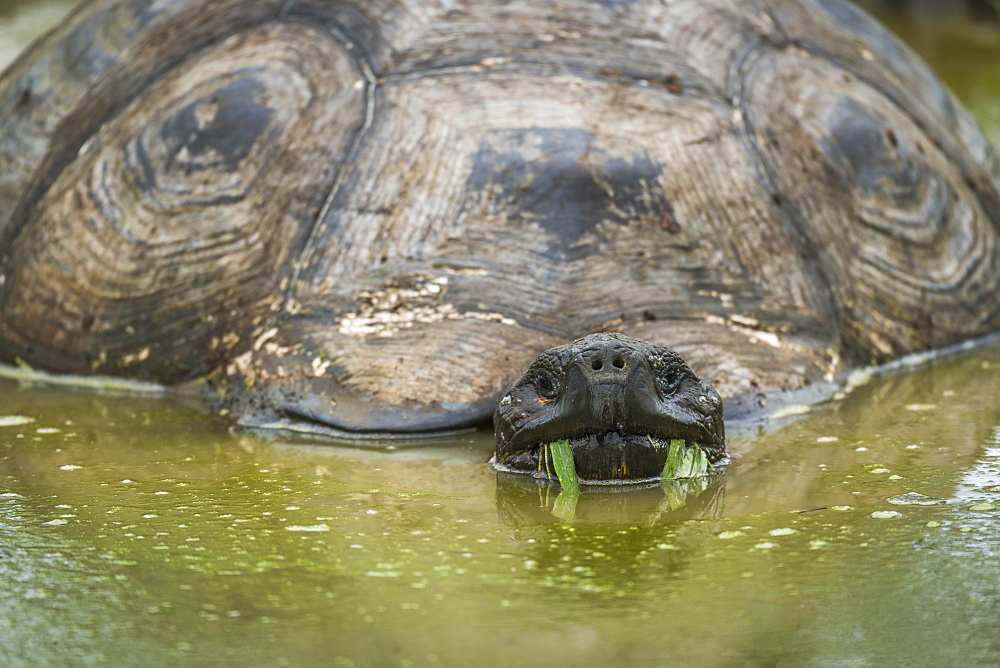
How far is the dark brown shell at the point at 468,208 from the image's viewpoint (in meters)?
3.41

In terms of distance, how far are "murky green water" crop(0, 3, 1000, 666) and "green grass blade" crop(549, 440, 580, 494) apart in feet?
0.24

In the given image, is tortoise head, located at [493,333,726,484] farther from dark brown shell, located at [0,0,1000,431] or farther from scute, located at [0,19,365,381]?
scute, located at [0,19,365,381]

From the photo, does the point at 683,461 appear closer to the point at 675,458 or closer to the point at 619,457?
the point at 675,458

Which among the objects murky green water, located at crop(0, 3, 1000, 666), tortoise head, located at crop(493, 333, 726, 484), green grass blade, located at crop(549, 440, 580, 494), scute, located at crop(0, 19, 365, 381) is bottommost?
murky green water, located at crop(0, 3, 1000, 666)

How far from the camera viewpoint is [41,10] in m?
12.2

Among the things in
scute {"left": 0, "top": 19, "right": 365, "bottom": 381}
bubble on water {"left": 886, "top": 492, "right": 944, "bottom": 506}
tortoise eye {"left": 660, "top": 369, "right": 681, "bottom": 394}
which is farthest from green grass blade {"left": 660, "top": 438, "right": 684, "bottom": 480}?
scute {"left": 0, "top": 19, "right": 365, "bottom": 381}

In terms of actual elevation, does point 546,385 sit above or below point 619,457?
above

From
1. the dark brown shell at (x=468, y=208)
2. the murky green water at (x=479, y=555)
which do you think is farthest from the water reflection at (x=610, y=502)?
the dark brown shell at (x=468, y=208)

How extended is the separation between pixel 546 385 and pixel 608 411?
0.65 ft

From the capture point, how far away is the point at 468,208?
3.50 metres

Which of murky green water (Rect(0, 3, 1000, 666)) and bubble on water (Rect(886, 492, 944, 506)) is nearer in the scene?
murky green water (Rect(0, 3, 1000, 666))

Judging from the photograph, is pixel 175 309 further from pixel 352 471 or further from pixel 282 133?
pixel 352 471

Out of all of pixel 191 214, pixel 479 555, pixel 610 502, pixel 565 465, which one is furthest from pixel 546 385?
pixel 191 214

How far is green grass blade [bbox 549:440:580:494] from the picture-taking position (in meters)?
2.86
